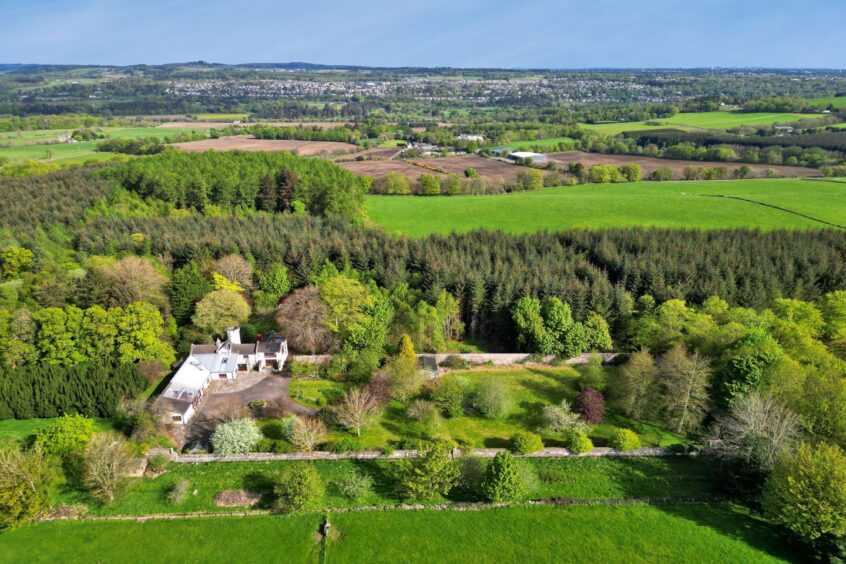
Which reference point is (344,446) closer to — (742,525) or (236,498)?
(236,498)

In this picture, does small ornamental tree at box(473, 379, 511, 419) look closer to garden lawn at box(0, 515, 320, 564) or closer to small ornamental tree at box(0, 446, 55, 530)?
garden lawn at box(0, 515, 320, 564)

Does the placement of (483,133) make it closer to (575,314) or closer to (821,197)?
(821,197)

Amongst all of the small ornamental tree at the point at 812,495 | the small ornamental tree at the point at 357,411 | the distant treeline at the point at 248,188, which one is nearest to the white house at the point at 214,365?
the small ornamental tree at the point at 357,411

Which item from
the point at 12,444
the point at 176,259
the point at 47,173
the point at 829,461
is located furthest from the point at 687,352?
the point at 47,173

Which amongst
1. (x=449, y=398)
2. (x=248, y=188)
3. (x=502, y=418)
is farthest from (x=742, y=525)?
(x=248, y=188)

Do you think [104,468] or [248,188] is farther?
[248,188]

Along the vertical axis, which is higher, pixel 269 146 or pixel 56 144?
pixel 56 144

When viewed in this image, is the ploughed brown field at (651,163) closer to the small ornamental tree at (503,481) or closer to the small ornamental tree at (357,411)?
the small ornamental tree at (357,411)
